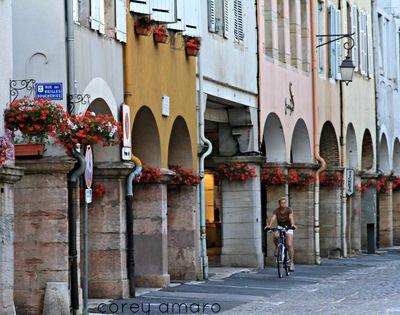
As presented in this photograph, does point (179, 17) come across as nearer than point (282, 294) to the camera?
No

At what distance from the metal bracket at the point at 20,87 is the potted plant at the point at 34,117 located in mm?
418

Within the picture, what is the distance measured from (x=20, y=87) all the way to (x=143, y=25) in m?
4.92

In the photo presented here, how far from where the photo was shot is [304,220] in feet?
120

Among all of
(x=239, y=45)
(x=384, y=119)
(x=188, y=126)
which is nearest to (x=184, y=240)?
(x=188, y=126)

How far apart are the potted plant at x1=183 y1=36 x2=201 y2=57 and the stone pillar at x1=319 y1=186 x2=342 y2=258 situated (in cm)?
1229

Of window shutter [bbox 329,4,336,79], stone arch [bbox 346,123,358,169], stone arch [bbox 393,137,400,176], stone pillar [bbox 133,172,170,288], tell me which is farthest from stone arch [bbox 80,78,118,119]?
stone arch [bbox 393,137,400,176]

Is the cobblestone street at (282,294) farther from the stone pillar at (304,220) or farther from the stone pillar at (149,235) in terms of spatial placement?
the stone pillar at (304,220)

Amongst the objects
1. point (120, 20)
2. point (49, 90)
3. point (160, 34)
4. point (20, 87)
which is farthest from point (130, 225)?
point (20, 87)

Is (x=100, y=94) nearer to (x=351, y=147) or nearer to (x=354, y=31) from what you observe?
(x=351, y=147)

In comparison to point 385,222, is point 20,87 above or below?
above

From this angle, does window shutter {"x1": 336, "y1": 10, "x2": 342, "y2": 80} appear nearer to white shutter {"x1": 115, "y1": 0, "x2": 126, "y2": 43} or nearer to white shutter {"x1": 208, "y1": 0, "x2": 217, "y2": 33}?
white shutter {"x1": 208, "y1": 0, "x2": 217, "y2": 33}

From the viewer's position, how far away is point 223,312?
21609 mm

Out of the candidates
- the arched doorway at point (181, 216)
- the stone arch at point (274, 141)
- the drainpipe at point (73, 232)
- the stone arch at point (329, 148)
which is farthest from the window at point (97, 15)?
the stone arch at point (329, 148)

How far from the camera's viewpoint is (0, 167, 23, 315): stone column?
18297 mm
